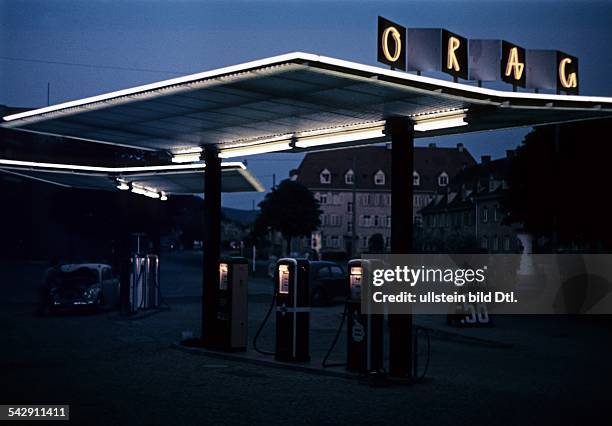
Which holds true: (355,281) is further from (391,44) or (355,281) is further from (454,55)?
(454,55)

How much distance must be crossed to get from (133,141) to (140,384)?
18.0ft

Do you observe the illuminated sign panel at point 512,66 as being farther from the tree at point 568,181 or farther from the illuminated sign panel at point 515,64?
the tree at point 568,181

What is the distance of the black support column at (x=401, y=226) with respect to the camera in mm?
12414

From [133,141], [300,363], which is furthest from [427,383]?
[133,141]

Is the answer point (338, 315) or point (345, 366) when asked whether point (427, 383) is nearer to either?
point (345, 366)

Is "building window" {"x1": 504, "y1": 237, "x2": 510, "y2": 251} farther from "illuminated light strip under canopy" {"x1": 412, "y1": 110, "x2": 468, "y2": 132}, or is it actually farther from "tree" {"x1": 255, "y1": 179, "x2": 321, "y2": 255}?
"illuminated light strip under canopy" {"x1": 412, "y1": 110, "x2": 468, "y2": 132}

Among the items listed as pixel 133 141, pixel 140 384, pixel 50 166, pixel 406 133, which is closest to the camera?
pixel 140 384

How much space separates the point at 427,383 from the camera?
12.3 meters

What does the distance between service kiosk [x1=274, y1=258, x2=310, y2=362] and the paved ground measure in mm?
631

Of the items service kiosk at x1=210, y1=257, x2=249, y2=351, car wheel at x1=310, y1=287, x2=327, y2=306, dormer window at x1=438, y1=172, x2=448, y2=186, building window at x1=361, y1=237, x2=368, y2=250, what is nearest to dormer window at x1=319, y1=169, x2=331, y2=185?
building window at x1=361, y1=237, x2=368, y2=250

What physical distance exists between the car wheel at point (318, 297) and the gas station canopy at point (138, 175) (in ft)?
26.6

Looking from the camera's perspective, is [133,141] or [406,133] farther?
[133,141]

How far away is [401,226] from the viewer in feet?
40.7

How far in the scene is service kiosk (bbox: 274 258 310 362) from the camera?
1403 centimetres
